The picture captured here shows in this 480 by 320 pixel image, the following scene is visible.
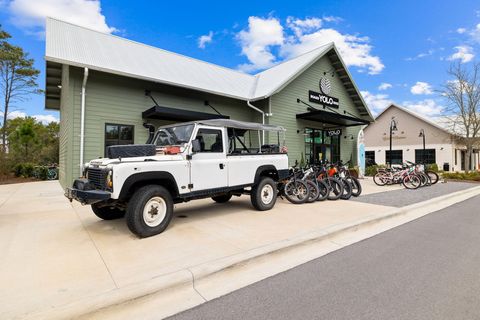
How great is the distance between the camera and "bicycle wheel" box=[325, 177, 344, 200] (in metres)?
9.09

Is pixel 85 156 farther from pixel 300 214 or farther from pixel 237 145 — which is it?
pixel 300 214

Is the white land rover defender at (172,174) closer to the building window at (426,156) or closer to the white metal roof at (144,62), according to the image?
Result: the white metal roof at (144,62)

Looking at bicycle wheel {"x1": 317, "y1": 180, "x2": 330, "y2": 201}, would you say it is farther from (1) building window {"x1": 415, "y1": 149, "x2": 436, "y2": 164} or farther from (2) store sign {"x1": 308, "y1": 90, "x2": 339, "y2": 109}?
(1) building window {"x1": 415, "y1": 149, "x2": 436, "y2": 164}

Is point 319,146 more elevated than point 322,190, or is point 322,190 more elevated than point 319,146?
point 319,146

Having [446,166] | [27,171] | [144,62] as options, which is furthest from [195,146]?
[446,166]

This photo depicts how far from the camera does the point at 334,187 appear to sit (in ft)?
30.5

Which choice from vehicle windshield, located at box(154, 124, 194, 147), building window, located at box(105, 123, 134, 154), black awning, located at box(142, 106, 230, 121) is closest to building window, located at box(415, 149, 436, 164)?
black awning, located at box(142, 106, 230, 121)

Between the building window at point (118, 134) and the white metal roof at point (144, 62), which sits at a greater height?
the white metal roof at point (144, 62)

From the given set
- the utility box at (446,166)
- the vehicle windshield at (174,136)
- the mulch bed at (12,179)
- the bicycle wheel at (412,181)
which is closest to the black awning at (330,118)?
the bicycle wheel at (412,181)

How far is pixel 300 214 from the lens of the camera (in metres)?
6.81

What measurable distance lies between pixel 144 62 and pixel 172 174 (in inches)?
305

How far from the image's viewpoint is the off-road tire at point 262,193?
715cm

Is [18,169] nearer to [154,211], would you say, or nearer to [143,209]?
[154,211]

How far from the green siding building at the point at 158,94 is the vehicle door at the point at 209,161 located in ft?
13.6
